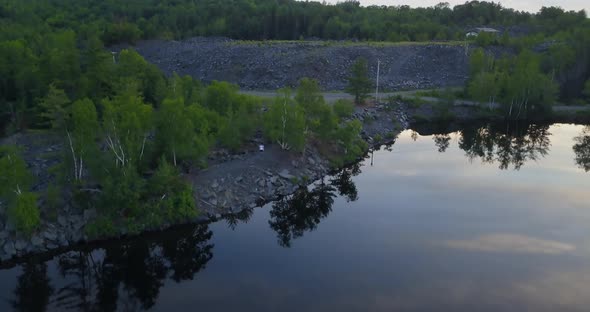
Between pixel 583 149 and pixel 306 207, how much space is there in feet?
94.5

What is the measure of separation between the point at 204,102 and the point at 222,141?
3423mm

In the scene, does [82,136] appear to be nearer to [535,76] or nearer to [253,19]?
[535,76]

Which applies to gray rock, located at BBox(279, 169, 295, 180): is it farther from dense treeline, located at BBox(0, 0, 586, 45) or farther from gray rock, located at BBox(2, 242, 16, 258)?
dense treeline, located at BBox(0, 0, 586, 45)

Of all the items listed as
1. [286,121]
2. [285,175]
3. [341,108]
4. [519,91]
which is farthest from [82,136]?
[519,91]

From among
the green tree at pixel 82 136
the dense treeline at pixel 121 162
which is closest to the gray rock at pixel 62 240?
the dense treeline at pixel 121 162

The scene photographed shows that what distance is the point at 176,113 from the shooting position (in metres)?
26.7

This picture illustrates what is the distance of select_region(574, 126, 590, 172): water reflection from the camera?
133 feet

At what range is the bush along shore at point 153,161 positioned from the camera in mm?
23766

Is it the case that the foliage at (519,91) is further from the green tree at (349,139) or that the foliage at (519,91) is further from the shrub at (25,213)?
the shrub at (25,213)

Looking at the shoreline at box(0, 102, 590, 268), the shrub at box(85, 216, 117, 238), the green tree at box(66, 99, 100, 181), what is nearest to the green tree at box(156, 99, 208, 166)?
the shoreline at box(0, 102, 590, 268)

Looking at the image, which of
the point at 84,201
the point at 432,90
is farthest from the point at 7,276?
the point at 432,90

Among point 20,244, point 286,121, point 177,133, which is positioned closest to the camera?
point 20,244

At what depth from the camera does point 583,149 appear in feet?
148

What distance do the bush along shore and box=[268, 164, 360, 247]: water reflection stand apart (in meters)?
0.92
